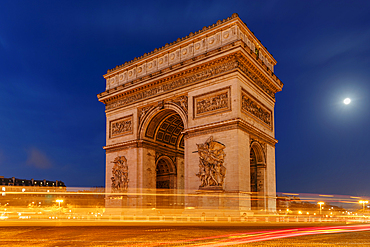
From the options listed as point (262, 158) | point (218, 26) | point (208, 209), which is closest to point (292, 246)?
point (208, 209)

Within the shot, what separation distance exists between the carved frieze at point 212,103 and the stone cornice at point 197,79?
1.26 metres

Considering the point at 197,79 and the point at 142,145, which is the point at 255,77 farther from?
the point at 142,145

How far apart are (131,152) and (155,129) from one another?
275 centimetres

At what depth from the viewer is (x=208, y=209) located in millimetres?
20250

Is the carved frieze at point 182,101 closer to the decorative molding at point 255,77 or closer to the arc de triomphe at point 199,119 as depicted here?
the arc de triomphe at point 199,119

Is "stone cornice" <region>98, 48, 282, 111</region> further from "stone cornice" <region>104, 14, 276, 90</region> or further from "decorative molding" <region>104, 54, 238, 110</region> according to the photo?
"stone cornice" <region>104, 14, 276, 90</region>

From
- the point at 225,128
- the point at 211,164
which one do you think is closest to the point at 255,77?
the point at 225,128

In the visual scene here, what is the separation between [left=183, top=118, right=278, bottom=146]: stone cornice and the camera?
2067cm

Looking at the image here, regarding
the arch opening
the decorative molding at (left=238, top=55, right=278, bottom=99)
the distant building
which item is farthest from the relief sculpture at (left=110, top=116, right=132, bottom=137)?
the distant building

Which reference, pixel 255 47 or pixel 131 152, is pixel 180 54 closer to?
pixel 255 47

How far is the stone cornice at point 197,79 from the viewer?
71.1ft

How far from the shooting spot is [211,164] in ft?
69.3

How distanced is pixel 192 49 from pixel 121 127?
30.5 feet

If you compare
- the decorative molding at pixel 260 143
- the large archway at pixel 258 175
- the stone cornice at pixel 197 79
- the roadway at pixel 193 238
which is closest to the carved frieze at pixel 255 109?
the stone cornice at pixel 197 79
